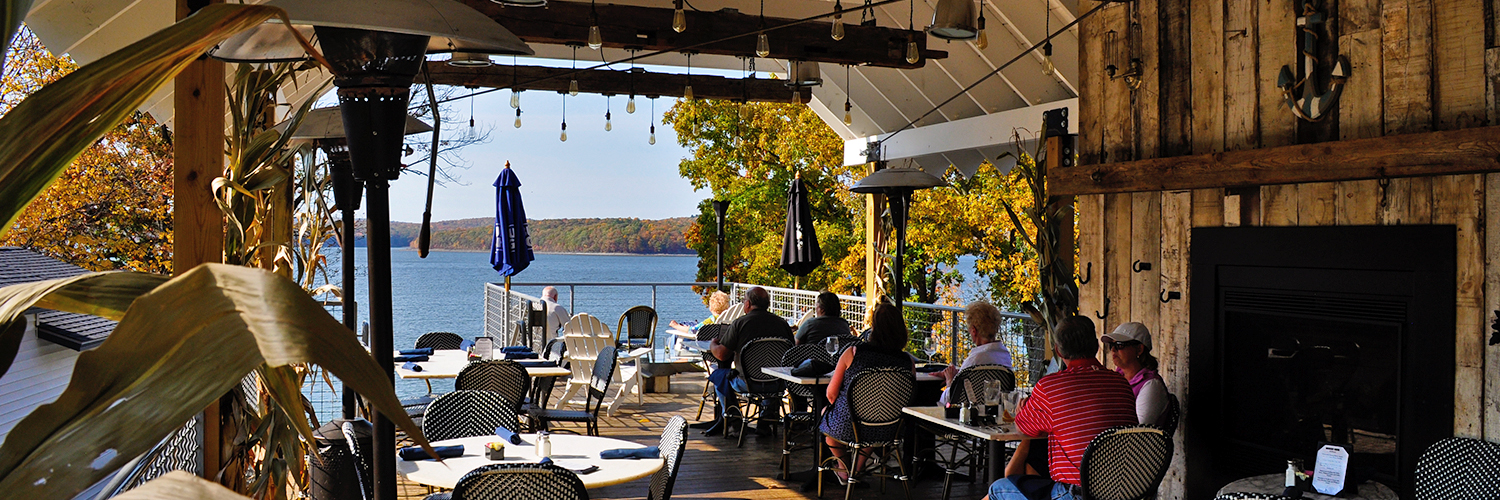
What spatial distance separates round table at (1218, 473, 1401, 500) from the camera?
3771mm

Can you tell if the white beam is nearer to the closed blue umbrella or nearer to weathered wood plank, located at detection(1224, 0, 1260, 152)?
weathered wood plank, located at detection(1224, 0, 1260, 152)

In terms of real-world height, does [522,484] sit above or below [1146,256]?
below

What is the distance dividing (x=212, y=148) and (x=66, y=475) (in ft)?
9.45

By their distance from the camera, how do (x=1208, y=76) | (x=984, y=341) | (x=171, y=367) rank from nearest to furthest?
(x=171, y=367) < (x=1208, y=76) < (x=984, y=341)

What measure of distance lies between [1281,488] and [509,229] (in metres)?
8.53

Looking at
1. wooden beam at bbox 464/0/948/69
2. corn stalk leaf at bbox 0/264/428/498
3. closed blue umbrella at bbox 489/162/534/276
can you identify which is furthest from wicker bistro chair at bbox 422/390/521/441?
closed blue umbrella at bbox 489/162/534/276

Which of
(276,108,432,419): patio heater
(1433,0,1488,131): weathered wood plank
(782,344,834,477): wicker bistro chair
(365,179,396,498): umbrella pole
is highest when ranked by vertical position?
(1433,0,1488,131): weathered wood plank

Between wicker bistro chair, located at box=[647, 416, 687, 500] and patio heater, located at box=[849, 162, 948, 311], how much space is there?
4335 millimetres

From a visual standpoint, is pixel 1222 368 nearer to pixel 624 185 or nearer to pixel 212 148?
pixel 212 148

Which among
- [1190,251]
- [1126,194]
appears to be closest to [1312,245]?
[1190,251]

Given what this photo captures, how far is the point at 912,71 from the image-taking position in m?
10.9

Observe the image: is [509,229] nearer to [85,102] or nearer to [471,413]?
[471,413]

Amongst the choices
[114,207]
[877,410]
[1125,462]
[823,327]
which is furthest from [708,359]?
[114,207]

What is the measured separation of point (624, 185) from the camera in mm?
64438
